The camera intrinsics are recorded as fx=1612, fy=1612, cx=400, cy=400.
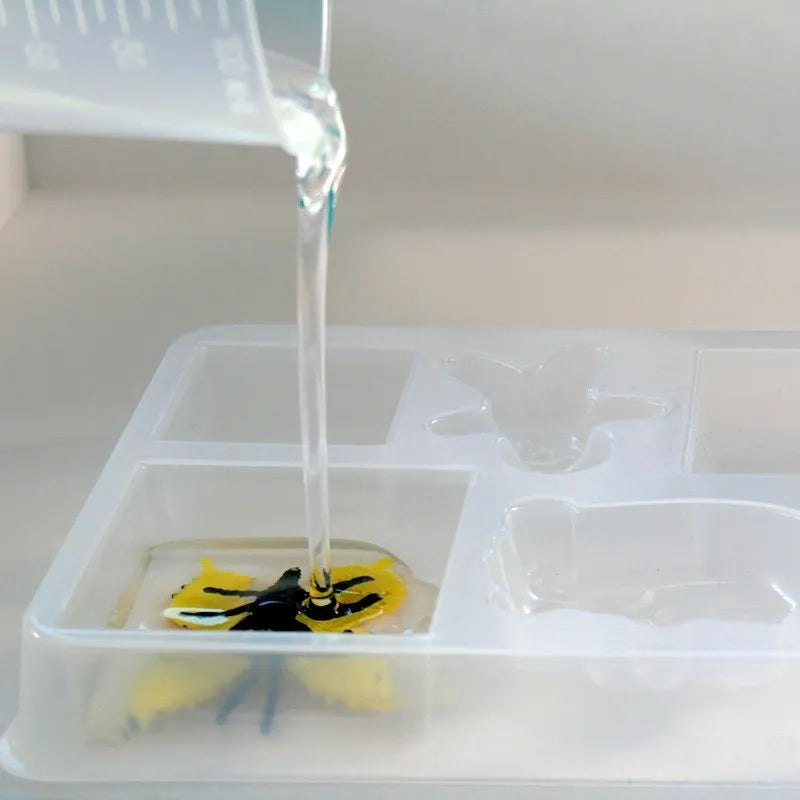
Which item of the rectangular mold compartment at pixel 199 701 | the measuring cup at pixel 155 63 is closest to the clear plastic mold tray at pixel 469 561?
the rectangular mold compartment at pixel 199 701

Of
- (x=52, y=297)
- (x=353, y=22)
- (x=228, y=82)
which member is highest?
(x=228, y=82)

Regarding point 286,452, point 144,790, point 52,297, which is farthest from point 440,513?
point 52,297

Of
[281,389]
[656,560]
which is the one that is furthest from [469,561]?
[281,389]

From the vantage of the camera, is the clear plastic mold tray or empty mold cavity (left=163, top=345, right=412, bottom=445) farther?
empty mold cavity (left=163, top=345, right=412, bottom=445)

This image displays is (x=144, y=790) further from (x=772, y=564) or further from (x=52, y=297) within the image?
(x=52, y=297)

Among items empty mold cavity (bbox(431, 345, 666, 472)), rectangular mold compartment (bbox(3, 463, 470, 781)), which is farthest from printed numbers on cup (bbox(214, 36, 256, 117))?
empty mold cavity (bbox(431, 345, 666, 472))

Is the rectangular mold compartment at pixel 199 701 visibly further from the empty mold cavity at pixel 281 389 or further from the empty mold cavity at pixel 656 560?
the empty mold cavity at pixel 281 389

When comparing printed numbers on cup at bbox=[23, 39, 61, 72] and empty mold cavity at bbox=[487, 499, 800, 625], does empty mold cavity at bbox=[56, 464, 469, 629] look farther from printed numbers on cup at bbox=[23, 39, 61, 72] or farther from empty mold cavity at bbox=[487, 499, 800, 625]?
printed numbers on cup at bbox=[23, 39, 61, 72]

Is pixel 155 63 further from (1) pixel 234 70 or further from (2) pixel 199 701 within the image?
(2) pixel 199 701
